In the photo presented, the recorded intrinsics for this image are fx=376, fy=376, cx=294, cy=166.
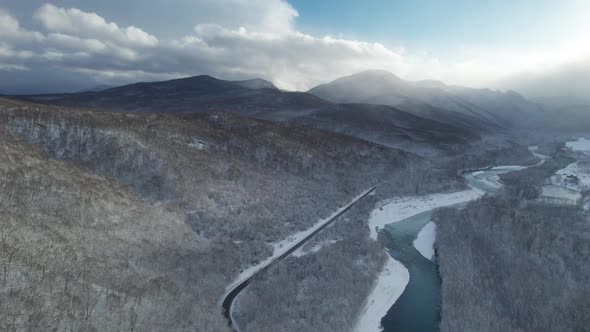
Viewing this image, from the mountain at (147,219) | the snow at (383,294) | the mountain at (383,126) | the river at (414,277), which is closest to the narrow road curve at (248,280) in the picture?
the mountain at (147,219)

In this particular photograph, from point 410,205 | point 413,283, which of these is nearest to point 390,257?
point 413,283

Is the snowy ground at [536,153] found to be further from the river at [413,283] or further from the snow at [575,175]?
the river at [413,283]

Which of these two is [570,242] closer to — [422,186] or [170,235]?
[422,186]

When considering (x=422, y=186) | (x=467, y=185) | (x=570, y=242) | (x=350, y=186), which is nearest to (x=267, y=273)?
(x=570, y=242)

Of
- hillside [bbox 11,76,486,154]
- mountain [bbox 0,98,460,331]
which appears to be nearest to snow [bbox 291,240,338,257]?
mountain [bbox 0,98,460,331]

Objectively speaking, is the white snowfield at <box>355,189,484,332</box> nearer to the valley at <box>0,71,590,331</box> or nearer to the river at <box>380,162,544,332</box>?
the valley at <box>0,71,590,331</box>

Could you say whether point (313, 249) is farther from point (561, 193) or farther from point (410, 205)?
point (561, 193)
